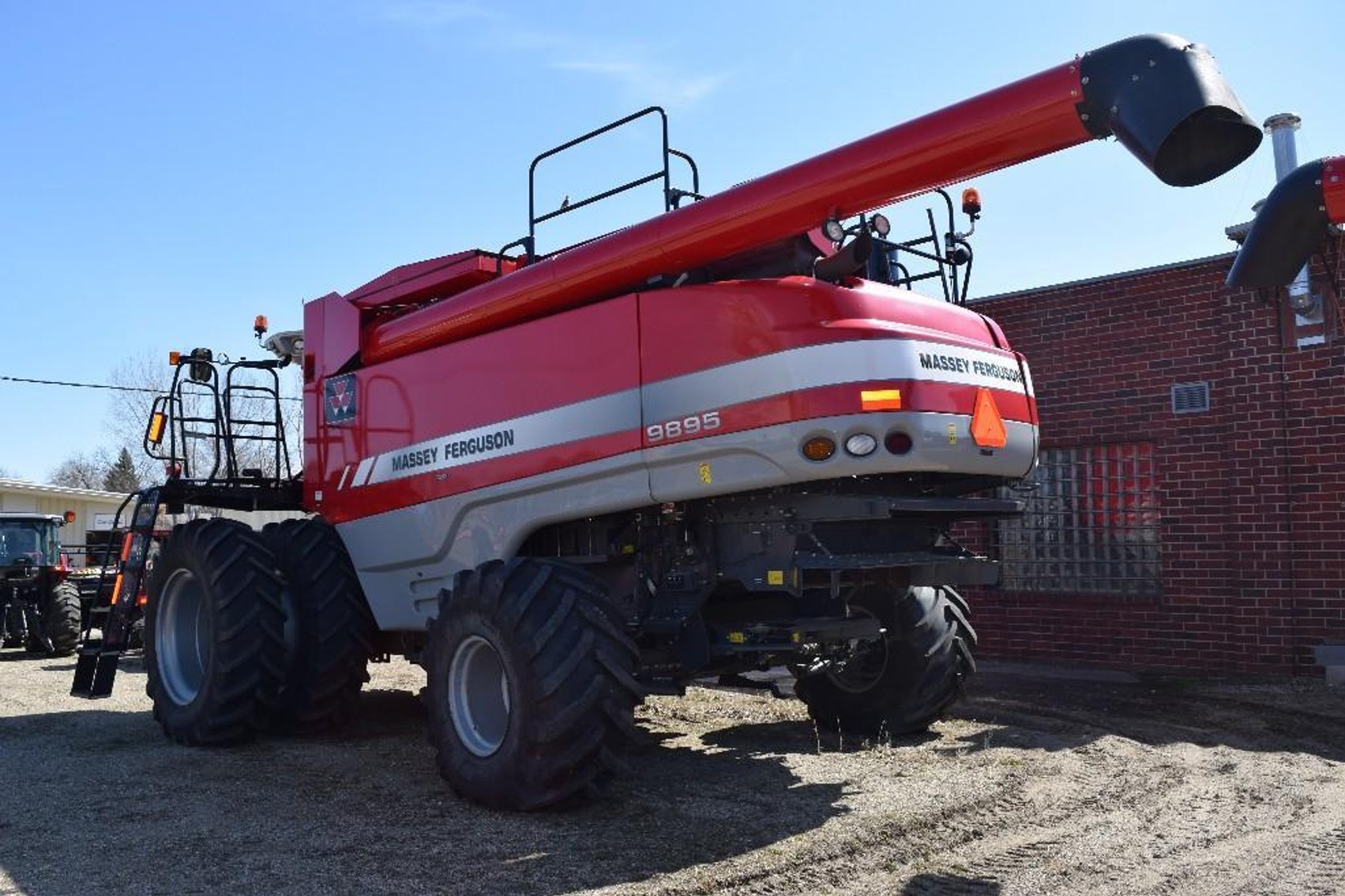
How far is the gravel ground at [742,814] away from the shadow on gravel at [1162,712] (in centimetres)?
4

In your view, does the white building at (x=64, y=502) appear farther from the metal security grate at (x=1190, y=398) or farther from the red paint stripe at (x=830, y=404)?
the red paint stripe at (x=830, y=404)

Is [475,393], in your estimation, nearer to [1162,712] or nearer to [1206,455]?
[1162,712]

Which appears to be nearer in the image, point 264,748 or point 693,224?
point 693,224

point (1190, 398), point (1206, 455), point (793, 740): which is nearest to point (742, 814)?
point (793, 740)

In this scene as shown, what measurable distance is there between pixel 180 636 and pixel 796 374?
499 cm

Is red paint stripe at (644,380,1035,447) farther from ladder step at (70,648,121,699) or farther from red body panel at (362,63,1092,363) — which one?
ladder step at (70,648,121,699)

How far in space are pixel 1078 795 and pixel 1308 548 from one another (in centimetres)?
528

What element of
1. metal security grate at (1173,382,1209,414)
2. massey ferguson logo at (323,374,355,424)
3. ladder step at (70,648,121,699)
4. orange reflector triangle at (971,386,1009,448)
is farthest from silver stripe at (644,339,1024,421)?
metal security grate at (1173,382,1209,414)

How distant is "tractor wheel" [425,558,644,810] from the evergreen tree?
50065mm

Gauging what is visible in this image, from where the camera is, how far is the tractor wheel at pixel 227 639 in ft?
23.6

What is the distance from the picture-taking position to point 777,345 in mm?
5402

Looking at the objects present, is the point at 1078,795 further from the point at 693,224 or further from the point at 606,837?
the point at 693,224

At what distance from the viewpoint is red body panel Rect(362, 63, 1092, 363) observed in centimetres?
462

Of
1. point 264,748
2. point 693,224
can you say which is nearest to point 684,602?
point 693,224
